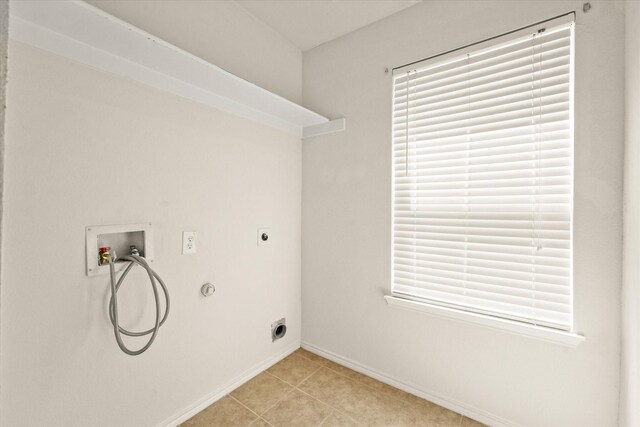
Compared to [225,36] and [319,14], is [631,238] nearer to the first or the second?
[319,14]

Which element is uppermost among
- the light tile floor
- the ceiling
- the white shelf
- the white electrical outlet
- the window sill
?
the ceiling

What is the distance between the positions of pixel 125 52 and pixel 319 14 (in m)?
1.23

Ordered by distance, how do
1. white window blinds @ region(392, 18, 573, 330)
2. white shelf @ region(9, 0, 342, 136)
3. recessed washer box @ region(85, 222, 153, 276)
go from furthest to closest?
white window blinds @ region(392, 18, 573, 330) → recessed washer box @ region(85, 222, 153, 276) → white shelf @ region(9, 0, 342, 136)

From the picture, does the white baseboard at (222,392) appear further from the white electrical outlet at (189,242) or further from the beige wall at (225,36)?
the beige wall at (225,36)

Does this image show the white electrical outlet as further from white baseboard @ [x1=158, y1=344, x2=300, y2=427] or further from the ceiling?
the ceiling

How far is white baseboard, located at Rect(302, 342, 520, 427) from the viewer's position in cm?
152

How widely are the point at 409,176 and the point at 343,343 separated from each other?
130cm

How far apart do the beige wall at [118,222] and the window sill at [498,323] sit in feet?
3.27

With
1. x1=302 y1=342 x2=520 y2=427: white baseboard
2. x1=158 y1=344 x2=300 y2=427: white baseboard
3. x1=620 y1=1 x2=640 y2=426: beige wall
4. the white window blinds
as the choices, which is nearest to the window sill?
the white window blinds

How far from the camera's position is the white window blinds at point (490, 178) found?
4.45 ft

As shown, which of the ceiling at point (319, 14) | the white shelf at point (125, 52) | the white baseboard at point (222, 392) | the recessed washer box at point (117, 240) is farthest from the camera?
the ceiling at point (319, 14)

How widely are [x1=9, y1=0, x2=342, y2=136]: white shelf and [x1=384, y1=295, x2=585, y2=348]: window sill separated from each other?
1463mm

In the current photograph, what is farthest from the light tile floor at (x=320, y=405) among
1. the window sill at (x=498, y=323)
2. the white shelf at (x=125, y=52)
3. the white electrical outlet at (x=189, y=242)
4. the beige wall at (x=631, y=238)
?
the white shelf at (x=125, y=52)

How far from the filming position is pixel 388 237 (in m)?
1.86
